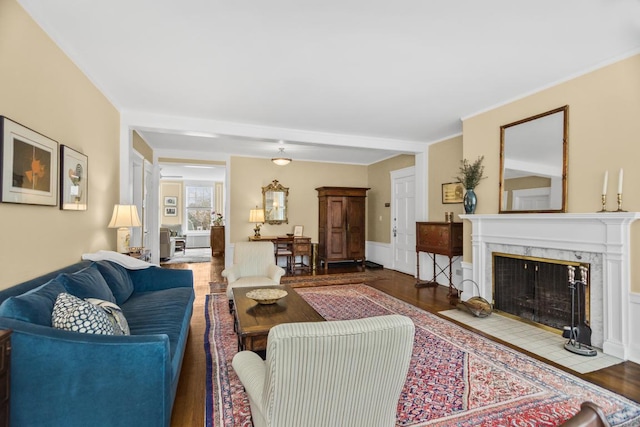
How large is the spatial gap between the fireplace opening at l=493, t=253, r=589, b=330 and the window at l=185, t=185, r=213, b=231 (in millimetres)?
10395

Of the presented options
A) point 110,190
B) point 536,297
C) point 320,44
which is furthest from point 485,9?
point 110,190

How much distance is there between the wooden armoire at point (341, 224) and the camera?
7229 mm

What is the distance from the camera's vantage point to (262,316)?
8.29 ft

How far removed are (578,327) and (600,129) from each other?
189 cm

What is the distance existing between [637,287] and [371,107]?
3.14 m

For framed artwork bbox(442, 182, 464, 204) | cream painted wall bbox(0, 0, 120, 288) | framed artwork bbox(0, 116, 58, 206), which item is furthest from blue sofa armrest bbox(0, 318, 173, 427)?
framed artwork bbox(442, 182, 464, 204)

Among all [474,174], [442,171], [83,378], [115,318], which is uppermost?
[442,171]

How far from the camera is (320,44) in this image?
99.3 inches

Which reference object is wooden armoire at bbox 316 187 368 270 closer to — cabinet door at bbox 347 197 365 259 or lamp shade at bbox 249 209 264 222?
cabinet door at bbox 347 197 365 259

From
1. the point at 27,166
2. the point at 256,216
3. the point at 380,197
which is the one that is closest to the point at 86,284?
the point at 27,166

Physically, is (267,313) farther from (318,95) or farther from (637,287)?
(637,287)

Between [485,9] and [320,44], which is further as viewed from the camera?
[320,44]

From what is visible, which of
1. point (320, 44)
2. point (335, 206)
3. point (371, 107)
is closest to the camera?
point (320, 44)

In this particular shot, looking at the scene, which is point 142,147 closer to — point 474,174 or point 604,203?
point 474,174
